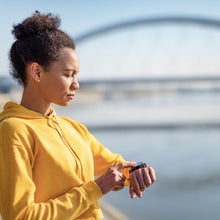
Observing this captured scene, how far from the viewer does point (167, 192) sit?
26.3 feet

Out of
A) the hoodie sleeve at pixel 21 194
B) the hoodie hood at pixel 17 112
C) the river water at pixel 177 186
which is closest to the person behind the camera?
the hoodie sleeve at pixel 21 194

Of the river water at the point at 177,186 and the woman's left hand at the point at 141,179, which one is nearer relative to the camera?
the woman's left hand at the point at 141,179

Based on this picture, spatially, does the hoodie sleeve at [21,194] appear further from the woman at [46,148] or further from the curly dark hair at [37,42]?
the curly dark hair at [37,42]

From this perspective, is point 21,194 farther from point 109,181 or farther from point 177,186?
point 177,186

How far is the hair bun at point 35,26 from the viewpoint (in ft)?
4.01

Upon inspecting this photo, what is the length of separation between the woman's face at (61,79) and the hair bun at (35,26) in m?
0.07

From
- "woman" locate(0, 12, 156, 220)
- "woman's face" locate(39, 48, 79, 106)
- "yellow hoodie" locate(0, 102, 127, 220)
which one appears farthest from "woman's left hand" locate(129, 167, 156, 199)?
"woman's face" locate(39, 48, 79, 106)

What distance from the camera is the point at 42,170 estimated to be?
3.79 ft

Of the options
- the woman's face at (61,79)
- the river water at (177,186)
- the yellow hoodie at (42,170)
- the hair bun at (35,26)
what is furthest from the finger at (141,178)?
the river water at (177,186)

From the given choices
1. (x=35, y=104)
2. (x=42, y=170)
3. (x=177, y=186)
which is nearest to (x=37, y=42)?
(x=35, y=104)

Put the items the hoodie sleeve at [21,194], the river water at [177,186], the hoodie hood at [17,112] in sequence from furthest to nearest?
the river water at [177,186] < the hoodie hood at [17,112] < the hoodie sleeve at [21,194]

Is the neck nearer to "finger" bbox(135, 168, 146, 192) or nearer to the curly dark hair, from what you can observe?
the curly dark hair

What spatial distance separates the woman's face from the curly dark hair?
0.02m

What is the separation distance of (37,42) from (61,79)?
103mm
